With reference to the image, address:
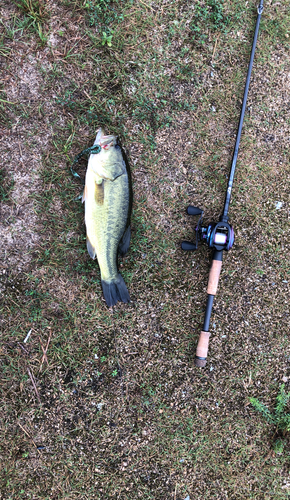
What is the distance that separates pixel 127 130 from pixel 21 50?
1100mm

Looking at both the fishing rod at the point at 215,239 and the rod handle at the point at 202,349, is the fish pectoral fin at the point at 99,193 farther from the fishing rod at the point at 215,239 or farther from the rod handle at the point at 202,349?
the rod handle at the point at 202,349

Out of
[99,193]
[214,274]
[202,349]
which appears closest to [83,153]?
[99,193]

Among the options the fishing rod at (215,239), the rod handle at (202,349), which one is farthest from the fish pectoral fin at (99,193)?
the rod handle at (202,349)

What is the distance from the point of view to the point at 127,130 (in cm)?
265

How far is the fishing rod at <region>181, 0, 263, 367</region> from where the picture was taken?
2.40m

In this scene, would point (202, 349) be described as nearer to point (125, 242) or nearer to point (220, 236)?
point (220, 236)

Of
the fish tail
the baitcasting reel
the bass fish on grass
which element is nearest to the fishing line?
the bass fish on grass

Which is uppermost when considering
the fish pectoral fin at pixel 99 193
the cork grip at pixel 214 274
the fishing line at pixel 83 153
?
the fishing line at pixel 83 153

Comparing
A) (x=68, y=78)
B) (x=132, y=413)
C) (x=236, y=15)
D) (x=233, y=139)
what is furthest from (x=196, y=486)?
(x=236, y=15)

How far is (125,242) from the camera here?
8.19ft

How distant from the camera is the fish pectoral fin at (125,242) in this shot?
248cm

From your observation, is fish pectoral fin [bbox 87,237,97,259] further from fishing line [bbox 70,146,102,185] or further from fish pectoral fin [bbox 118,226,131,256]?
fishing line [bbox 70,146,102,185]

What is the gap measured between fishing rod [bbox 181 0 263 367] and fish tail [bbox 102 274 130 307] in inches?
24.3

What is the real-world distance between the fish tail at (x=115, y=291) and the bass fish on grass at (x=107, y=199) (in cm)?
14
